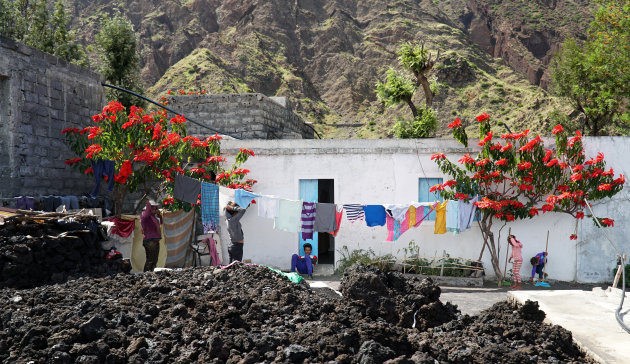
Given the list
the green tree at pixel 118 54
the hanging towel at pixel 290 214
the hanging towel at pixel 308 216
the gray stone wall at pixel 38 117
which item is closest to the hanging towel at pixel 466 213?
the hanging towel at pixel 308 216

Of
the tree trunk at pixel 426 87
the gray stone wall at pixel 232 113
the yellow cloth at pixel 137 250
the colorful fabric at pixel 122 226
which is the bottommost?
the yellow cloth at pixel 137 250

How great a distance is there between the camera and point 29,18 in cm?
2642

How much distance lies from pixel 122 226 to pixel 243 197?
2.48m

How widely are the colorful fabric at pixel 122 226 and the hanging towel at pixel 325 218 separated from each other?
381 cm

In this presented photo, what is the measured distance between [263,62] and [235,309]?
2158 inches

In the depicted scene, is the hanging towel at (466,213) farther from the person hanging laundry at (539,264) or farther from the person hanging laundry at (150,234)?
the person hanging laundry at (150,234)

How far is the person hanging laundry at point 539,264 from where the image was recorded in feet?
41.2

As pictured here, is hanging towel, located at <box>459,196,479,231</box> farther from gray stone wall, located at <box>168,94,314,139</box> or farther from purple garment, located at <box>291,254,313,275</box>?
gray stone wall, located at <box>168,94,314,139</box>

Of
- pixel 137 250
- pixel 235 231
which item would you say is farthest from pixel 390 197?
pixel 137 250

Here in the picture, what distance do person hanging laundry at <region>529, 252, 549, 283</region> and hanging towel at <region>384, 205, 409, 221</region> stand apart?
3.28 meters

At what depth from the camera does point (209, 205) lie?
11.6 meters

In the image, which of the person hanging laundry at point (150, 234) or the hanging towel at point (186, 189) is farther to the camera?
the hanging towel at point (186, 189)

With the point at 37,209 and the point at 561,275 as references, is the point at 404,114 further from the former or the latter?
the point at 37,209

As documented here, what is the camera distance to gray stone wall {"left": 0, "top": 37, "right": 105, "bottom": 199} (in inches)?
414
